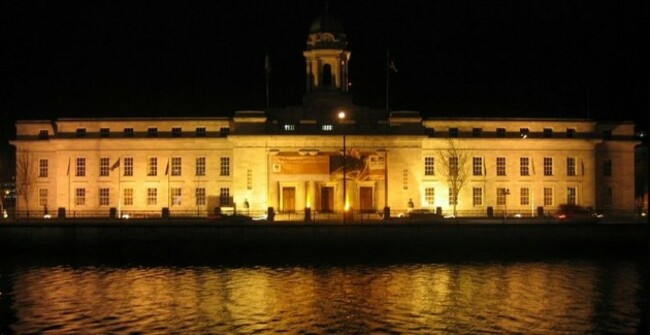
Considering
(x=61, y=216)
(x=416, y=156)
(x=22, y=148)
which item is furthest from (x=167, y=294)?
(x=22, y=148)

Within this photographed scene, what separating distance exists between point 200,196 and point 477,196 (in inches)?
979

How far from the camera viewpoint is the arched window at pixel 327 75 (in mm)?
69062

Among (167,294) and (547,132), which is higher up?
(547,132)

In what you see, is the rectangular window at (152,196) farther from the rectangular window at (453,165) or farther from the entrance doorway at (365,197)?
the rectangular window at (453,165)

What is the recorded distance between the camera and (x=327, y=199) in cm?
6556

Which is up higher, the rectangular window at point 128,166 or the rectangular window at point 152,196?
the rectangular window at point 128,166

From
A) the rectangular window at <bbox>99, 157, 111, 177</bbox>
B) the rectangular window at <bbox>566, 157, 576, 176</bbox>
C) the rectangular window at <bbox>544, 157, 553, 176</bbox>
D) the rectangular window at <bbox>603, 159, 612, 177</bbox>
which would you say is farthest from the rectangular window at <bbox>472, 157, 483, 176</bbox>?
the rectangular window at <bbox>99, 157, 111, 177</bbox>

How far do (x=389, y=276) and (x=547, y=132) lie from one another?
1399 inches

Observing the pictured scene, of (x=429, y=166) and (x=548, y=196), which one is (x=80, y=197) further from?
(x=548, y=196)

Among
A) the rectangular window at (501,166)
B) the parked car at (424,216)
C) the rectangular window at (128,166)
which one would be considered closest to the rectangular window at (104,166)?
the rectangular window at (128,166)

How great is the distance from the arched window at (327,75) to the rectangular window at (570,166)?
2276cm

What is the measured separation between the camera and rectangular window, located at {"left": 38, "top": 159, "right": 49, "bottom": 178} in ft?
232

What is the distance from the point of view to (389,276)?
1587 inches

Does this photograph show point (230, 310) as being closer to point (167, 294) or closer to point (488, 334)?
point (167, 294)
